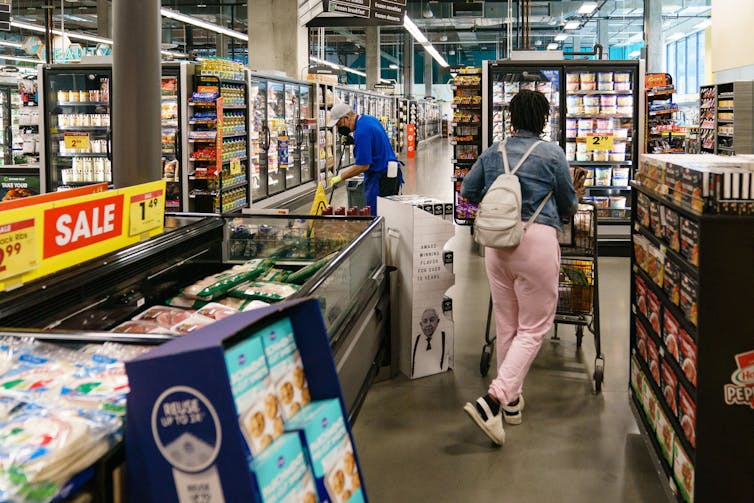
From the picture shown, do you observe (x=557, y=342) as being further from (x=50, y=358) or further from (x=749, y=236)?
(x=50, y=358)

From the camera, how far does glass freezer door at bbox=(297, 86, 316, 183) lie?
50.4ft

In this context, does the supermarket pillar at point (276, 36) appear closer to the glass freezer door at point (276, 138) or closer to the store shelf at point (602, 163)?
the glass freezer door at point (276, 138)

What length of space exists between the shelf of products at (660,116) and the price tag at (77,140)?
9.43m

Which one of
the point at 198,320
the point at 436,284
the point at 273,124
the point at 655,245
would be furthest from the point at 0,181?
the point at 655,245

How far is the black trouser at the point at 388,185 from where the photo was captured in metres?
7.14

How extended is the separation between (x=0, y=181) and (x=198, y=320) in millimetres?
7565

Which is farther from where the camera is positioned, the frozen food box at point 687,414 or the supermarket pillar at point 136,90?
the supermarket pillar at point 136,90

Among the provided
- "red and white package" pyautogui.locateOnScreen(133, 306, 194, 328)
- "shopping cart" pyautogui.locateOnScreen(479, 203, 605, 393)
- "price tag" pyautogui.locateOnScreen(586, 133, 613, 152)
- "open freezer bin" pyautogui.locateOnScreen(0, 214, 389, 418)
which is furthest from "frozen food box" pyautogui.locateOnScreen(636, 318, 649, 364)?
"price tag" pyautogui.locateOnScreen(586, 133, 613, 152)

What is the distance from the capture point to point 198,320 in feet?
9.93

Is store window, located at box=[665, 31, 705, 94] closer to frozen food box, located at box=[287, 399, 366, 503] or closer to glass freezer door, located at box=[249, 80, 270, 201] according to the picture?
glass freezer door, located at box=[249, 80, 270, 201]

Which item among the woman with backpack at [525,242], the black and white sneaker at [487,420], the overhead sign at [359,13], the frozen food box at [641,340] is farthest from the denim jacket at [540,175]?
the overhead sign at [359,13]

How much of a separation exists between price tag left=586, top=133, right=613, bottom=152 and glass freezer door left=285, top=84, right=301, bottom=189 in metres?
6.09

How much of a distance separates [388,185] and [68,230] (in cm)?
450

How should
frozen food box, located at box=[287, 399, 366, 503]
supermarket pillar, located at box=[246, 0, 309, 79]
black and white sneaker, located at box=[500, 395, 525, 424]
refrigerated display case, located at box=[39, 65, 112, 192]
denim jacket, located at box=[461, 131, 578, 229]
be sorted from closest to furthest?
1. frozen food box, located at box=[287, 399, 366, 503]
2. denim jacket, located at box=[461, 131, 578, 229]
3. black and white sneaker, located at box=[500, 395, 525, 424]
4. refrigerated display case, located at box=[39, 65, 112, 192]
5. supermarket pillar, located at box=[246, 0, 309, 79]
